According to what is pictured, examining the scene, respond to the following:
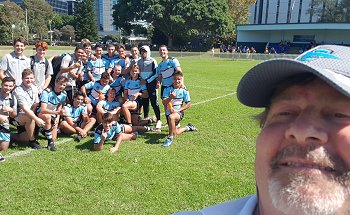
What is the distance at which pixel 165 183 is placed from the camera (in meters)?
5.16

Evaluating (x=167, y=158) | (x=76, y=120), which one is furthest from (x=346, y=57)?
(x=76, y=120)

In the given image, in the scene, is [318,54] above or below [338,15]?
below

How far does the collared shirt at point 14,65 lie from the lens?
764 cm

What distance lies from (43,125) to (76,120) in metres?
1.19

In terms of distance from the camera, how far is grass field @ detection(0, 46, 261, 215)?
4469 millimetres

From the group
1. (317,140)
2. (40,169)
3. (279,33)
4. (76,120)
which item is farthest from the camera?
(279,33)

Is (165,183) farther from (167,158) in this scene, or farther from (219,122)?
(219,122)

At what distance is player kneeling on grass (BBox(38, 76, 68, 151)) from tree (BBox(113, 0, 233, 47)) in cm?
4602

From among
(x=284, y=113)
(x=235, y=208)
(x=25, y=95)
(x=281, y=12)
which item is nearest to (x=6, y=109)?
(x=25, y=95)

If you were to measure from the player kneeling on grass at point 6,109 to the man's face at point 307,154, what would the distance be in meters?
6.11

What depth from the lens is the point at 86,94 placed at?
9031 mm

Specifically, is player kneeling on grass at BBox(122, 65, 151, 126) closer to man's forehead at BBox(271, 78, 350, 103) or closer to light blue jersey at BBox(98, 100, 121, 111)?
light blue jersey at BBox(98, 100, 121, 111)

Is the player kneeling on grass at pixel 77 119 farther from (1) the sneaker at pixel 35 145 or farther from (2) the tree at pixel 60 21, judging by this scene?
(2) the tree at pixel 60 21

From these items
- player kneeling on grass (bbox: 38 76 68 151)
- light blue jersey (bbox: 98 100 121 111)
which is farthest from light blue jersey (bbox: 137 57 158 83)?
player kneeling on grass (bbox: 38 76 68 151)
